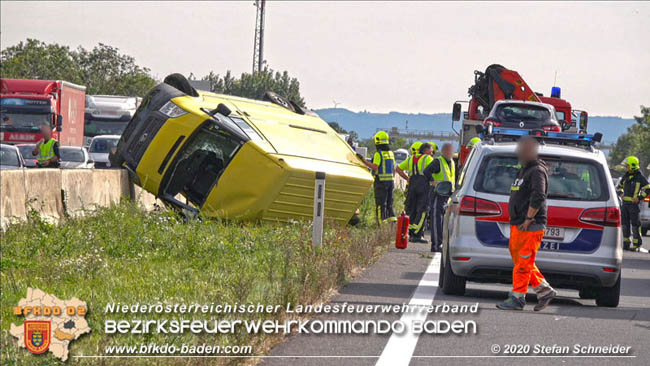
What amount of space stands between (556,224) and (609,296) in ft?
3.26

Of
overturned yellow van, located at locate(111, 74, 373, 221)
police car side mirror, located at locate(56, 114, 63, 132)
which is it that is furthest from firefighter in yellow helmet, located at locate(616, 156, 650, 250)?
police car side mirror, located at locate(56, 114, 63, 132)

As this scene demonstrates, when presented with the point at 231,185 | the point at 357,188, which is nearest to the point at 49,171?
the point at 231,185

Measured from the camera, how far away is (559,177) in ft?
36.7

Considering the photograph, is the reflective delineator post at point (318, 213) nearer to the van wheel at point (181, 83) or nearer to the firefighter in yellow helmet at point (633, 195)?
the van wheel at point (181, 83)

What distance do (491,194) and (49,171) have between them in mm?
6654

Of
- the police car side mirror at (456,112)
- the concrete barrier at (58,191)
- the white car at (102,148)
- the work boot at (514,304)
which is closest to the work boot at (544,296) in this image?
the work boot at (514,304)

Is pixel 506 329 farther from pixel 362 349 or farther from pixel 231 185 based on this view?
pixel 231 185

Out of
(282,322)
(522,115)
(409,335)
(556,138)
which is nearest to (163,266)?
(282,322)

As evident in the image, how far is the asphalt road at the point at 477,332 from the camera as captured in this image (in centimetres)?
761

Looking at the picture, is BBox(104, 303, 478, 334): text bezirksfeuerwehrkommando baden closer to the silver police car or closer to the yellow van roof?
the silver police car

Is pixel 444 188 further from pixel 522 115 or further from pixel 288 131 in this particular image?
pixel 522 115

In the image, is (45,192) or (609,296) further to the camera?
(45,192)

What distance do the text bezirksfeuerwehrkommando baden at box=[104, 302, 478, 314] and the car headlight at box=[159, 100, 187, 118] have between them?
7276 mm

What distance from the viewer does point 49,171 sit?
49.2 feet
